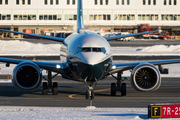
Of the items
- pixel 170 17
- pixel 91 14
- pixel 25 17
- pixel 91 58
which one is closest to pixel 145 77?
pixel 91 58

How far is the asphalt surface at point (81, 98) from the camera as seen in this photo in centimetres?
2089

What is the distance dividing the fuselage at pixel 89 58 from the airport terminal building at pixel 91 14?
11533cm

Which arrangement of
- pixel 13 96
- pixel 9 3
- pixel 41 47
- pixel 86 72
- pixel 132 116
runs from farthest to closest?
pixel 9 3 → pixel 41 47 → pixel 13 96 → pixel 86 72 → pixel 132 116

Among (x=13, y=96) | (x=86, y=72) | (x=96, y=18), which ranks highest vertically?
(x=96, y=18)

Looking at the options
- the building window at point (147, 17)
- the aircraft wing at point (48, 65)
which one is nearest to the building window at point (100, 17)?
the building window at point (147, 17)

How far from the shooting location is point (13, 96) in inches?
962

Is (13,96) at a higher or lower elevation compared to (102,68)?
lower

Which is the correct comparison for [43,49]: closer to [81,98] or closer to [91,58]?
[81,98]

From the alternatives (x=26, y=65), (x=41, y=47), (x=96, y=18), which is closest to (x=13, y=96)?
(x=26, y=65)

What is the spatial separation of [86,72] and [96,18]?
119309mm

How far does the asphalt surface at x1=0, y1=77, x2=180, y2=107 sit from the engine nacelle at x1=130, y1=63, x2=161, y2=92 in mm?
969

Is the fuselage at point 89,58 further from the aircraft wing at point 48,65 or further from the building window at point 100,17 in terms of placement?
the building window at point 100,17

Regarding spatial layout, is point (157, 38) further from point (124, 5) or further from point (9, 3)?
point (9, 3)

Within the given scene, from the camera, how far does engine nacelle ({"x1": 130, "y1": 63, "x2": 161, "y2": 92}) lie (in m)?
21.6
